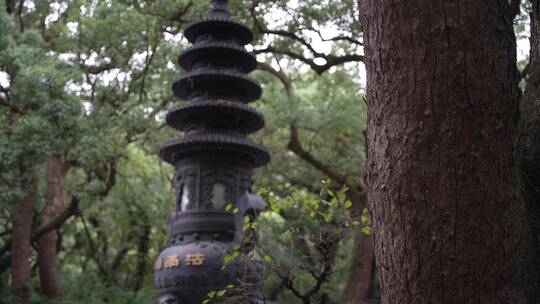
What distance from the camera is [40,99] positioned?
1230 centimetres

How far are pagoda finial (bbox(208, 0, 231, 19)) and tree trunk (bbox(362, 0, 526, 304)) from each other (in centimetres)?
865

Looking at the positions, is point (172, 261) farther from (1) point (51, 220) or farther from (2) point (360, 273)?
(1) point (51, 220)

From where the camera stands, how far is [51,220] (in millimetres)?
16938

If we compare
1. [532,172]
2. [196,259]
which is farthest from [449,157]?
[196,259]

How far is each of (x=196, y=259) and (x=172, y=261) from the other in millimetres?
447

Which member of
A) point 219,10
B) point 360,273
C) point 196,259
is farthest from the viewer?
point 360,273

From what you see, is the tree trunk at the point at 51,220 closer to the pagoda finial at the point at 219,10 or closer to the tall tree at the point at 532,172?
the pagoda finial at the point at 219,10

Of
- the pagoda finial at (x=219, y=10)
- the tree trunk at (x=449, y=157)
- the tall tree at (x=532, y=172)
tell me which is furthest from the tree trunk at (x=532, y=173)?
the pagoda finial at (x=219, y=10)

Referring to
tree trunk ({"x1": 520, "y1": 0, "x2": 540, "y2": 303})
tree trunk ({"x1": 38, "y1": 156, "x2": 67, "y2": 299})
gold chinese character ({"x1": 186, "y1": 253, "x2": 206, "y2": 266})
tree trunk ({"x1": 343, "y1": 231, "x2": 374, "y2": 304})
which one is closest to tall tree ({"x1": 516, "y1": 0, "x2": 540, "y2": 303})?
tree trunk ({"x1": 520, "y1": 0, "x2": 540, "y2": 303})

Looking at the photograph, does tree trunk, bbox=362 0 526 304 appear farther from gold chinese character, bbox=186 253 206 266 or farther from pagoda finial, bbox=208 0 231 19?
pagoda finial, bbox=208 0 231 19

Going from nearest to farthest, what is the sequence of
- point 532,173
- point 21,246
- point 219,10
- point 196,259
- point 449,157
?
point 449,157
point 532,173
point 196,259
point 219,10
point 21,246

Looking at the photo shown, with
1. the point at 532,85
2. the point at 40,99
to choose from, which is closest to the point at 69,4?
the point at 40,99

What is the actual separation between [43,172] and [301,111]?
7699 mm

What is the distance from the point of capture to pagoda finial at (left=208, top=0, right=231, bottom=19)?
10822mm
